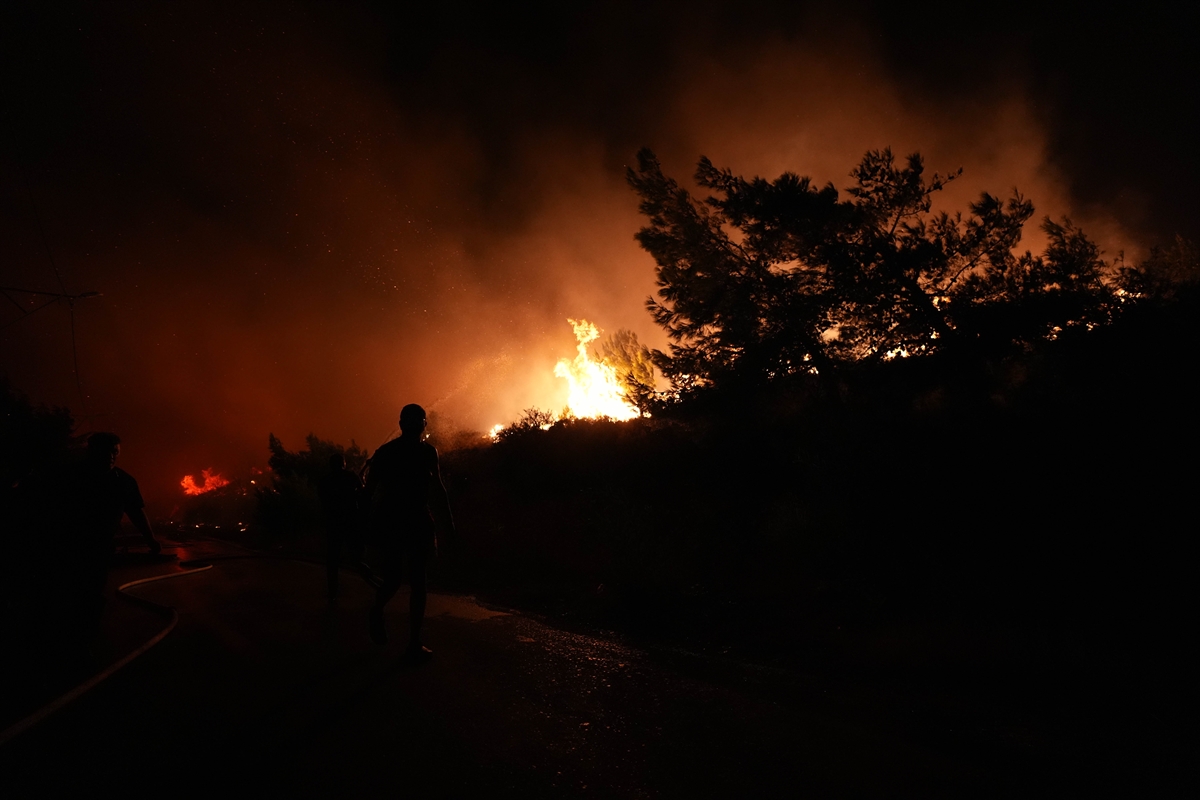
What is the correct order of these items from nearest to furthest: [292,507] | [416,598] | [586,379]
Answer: [416,598] < [292,507] < [586,379]

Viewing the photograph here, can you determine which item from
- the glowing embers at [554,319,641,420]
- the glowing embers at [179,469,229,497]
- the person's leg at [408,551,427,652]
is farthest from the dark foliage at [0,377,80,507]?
the glowing embers at [179,469,229,497]

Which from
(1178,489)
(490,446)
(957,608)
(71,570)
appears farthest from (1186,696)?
(490,446)

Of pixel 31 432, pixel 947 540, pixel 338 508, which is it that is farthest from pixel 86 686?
pixel 31 432

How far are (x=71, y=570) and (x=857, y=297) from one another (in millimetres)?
12893

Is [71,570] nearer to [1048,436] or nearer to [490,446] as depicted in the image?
[1048,436]

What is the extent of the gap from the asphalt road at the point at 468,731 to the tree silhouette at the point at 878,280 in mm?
8997

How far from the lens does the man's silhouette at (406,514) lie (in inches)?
164

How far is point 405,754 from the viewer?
2576 mm

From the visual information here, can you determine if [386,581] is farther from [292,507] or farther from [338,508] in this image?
[292,507]

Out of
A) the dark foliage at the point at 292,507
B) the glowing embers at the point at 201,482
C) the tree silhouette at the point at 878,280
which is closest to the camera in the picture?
the tree silhouette at the point at 878,280

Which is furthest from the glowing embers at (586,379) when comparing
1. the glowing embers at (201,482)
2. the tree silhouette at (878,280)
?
the glowing embers at (201,482)

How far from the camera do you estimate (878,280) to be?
38.9ft

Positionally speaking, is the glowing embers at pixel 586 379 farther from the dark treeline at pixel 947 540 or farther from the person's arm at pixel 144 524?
the person's arm at pixel 144 524

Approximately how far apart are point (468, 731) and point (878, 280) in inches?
475
